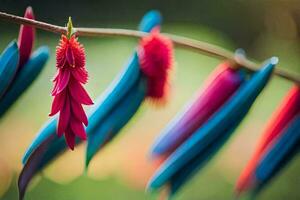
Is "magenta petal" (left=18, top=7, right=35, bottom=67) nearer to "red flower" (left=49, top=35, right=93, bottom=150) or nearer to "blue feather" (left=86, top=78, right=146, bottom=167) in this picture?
"red flower" (left=49, top=35, right=93, bottom=150)

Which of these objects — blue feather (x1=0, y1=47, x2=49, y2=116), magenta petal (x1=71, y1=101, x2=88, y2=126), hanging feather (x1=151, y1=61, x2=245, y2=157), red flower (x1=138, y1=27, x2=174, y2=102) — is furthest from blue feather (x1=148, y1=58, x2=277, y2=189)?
blue feather (x1=0, y1=47, x2=49, y2=116)

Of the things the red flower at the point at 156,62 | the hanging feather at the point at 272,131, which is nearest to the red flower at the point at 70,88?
the red flower at the point at 156,62

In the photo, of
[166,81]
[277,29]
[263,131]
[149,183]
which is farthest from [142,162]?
[277,29]

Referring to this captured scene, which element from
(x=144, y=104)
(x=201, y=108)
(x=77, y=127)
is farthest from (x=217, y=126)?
(x=77, y=127)

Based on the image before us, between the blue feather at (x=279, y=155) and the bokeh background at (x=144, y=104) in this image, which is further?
the blue feather at (x=279, y=155)

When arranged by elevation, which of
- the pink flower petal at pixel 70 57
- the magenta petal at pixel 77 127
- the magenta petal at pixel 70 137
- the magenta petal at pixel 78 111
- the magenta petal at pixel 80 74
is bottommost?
the magenta petal at pixel 70 137

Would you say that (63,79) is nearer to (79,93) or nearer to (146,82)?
(79,93)

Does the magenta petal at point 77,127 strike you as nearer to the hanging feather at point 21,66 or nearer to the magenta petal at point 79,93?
the magenta petal at point 79,93
